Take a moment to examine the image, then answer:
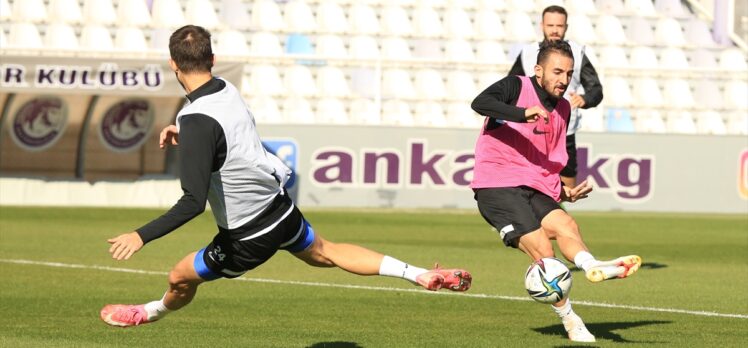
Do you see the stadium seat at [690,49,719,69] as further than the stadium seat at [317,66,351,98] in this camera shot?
Yes

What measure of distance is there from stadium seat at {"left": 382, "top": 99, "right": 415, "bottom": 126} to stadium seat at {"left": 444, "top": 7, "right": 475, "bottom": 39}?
8.52 feet

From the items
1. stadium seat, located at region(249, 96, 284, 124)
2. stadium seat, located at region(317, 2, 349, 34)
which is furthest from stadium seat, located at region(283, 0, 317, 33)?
stadium seat, located at region(249, 96, 284, 124)

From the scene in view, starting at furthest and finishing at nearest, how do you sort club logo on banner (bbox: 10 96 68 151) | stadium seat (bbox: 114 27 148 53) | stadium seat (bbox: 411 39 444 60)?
stadium seat (bbox: 411 39 444 60) < stadium seat (bbox: 114 27 148 53) < club logo on banner (bbox: 10 96 68 151)

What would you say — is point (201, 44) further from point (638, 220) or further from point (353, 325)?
point (638, 220)

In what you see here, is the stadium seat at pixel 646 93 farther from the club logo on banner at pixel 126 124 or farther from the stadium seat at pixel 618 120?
the club logo on banner at pixel 126 124

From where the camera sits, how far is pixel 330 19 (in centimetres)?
2722

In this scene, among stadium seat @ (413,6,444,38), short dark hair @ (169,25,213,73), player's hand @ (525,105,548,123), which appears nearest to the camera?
short dark hair @ (169,25,213,73)

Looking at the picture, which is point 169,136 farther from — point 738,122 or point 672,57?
point 672,57

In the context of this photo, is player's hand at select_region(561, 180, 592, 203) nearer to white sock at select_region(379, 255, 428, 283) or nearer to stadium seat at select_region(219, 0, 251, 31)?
white sock at select_region(379, 255, 428, 283)

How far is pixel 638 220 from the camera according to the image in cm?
2256

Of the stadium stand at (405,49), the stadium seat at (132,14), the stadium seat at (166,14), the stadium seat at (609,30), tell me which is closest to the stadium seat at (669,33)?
the stadium stand at (405,49)

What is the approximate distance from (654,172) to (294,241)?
709 inches

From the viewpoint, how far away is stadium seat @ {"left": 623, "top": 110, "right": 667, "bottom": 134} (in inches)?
1040

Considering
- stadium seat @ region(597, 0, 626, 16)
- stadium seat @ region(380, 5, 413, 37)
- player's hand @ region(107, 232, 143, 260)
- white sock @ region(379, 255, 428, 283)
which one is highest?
player's hand @ region(107, 232, 143, 260)
